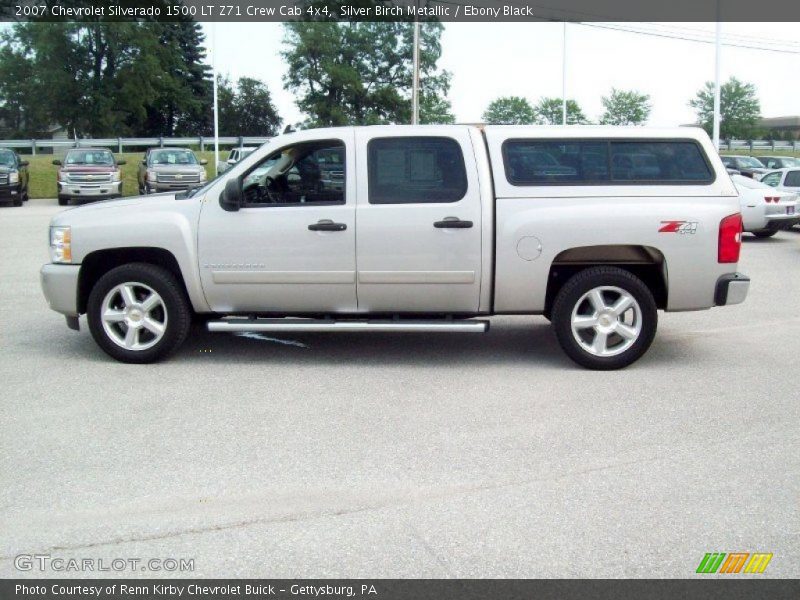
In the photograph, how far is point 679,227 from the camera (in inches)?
297

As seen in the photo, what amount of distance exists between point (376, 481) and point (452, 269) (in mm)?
2834

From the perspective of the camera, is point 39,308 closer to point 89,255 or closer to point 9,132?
point 89,255

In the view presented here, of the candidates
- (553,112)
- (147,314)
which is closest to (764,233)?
(147,314)

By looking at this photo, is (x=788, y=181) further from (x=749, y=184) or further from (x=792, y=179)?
(x=749, y=184)

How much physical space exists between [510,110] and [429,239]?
217 feet

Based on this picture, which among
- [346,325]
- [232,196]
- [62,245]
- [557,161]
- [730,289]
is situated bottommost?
[346,325]

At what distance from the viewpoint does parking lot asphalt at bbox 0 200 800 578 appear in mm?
4227

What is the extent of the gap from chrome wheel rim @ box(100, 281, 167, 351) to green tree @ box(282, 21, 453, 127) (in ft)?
167

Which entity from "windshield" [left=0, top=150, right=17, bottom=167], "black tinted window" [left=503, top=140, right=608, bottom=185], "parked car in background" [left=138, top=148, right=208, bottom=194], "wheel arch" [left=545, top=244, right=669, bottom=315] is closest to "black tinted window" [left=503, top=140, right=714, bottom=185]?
"black tinted window" [left=503, top=140, right=608, bottom=185]

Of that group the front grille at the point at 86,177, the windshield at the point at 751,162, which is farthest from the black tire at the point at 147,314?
the windshield at the point at 751,162

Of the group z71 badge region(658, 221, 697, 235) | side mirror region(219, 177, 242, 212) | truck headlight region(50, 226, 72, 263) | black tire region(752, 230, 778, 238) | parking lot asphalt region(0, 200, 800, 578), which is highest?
side mirror region(219, 177, 242, 212)

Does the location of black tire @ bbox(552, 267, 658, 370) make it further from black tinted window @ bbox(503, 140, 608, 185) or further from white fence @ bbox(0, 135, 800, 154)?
white fence @ bbox(0, 135, 800, 154)

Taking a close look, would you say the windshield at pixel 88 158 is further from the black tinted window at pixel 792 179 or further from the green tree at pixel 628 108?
the green tree at pixel 628 108

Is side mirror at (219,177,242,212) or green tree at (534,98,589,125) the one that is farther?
green tree at (534,98,589,125)
